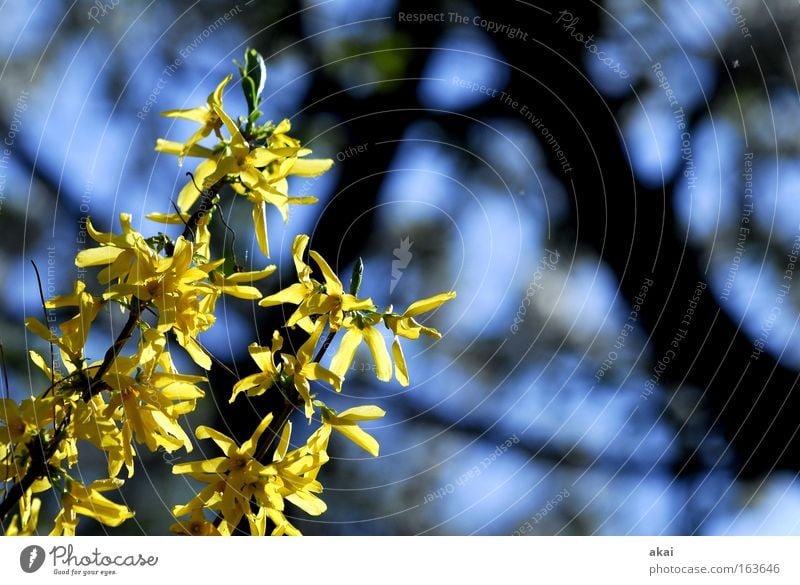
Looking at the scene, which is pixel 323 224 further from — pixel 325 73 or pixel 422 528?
pixel 422 528

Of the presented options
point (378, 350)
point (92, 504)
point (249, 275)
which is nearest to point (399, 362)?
point (378, 350)

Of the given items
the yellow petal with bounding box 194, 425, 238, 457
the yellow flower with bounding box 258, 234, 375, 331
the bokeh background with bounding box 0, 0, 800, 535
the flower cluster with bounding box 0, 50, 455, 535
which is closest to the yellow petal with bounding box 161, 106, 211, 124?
the flower cluster with bounding box 0, 50, 455, 535

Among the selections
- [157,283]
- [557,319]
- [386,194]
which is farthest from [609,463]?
[157,283]

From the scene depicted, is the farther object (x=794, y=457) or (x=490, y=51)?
(x=794, y=457)

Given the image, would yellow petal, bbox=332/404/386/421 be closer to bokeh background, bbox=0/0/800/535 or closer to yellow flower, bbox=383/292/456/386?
yellow flower, bbox=383/292/456/386

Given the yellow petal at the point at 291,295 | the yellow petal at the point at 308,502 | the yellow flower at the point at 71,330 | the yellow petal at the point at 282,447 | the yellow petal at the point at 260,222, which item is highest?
the yellow petal at the point at 260,222

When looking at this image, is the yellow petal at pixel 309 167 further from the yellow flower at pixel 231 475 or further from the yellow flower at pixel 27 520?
the yellow flower at pixel 27 520

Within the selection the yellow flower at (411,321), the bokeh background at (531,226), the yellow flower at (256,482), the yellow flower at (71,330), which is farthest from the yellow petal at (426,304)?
the bokeh background at (531,226)

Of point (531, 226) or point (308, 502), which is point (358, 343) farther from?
point (531, 226)
